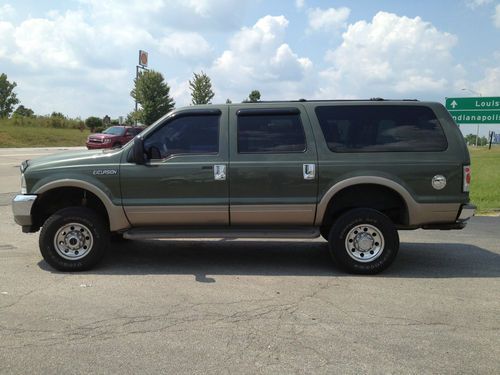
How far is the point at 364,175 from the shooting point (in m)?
5.81

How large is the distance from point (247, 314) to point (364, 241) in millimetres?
2013

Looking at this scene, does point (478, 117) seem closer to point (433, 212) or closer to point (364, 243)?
point (433, 212)

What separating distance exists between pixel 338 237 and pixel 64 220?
324 centimetres

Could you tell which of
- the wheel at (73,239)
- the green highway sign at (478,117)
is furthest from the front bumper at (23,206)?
the green highway sign at (478,117)

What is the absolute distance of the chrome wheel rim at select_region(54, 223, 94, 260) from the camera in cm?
597

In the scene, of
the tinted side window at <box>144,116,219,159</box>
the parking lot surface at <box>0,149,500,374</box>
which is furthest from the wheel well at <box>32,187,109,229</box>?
the tinted side window at <box>144,116,219,159</box>

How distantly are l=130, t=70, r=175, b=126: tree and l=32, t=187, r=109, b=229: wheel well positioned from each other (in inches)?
1878

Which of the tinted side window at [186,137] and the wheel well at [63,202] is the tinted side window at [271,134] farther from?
the wheel well at [63,202]

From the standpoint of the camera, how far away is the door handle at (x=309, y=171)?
585 centimetres

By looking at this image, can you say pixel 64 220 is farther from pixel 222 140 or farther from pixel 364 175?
pixel 364 175

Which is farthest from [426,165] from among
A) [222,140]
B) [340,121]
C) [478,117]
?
[478,117]

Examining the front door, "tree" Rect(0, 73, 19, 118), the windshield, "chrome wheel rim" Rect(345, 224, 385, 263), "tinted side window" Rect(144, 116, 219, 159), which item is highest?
"tree" Rect(0, 73, 19, 118)

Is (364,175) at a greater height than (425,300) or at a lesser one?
greater

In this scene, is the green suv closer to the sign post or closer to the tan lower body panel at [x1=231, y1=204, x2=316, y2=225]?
the tan lower body panel at [x1=231, y1=204, x2=316, y2=225]
